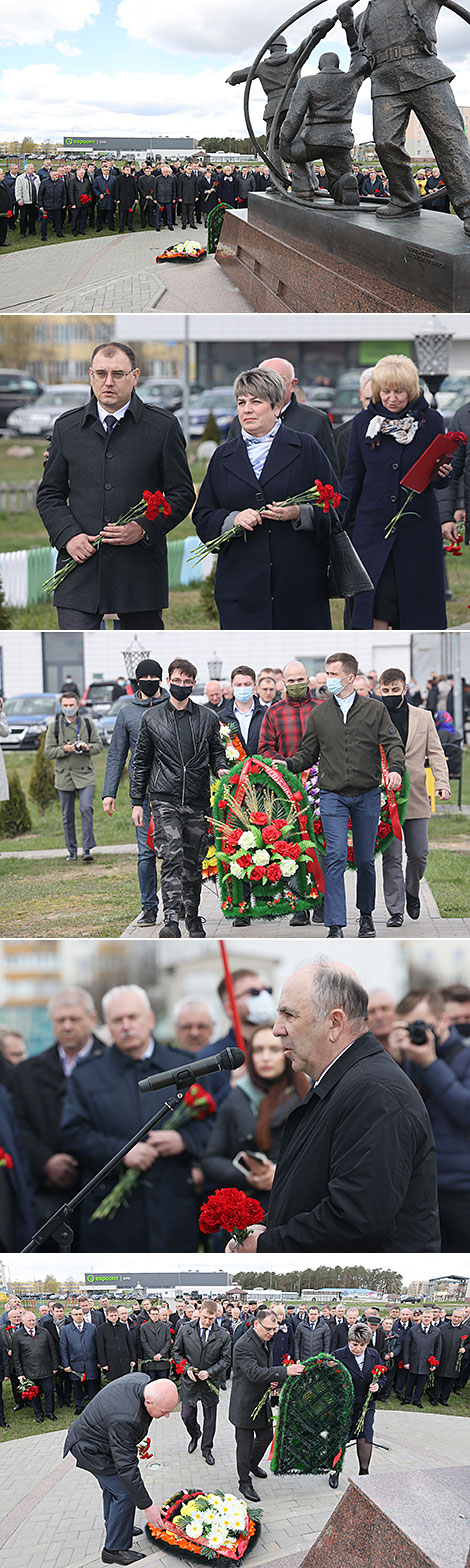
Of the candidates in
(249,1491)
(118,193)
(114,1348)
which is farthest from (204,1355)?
(118,193)

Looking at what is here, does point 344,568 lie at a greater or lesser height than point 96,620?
greater

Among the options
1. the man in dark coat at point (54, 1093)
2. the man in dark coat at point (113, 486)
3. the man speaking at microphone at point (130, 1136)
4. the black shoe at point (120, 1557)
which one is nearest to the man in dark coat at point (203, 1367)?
the man speaking at microphone at point (130, 1136)

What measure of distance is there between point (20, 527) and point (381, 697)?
1971 millimetres

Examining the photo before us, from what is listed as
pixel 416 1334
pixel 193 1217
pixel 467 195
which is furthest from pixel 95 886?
pixel 467 195

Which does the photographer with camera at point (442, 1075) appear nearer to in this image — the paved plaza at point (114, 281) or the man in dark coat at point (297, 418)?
the man in dark coat at point (297, 418)

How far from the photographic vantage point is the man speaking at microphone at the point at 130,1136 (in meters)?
6.07

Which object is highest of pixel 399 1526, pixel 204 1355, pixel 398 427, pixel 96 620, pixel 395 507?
pixel 398 427

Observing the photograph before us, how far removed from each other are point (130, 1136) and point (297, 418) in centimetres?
331

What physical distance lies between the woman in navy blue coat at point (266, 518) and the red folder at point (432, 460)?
0.41m

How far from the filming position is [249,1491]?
209 inches

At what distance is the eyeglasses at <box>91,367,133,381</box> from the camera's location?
5.36m

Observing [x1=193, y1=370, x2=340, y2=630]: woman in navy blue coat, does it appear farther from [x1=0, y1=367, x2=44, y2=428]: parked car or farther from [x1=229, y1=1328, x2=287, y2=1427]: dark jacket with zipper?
[x1=229, y1=1328, x2=287, y2=1427]: dark jacket with zipper

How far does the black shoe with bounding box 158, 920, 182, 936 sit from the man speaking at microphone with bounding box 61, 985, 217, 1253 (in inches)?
12.4

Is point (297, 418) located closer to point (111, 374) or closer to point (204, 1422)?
point (111, 374)
